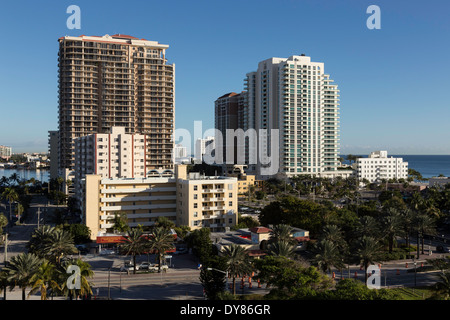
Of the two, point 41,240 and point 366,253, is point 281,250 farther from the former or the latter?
point 41,240

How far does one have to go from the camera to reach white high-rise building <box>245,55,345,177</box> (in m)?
167

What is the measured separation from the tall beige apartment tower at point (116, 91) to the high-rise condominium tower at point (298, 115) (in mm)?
44021

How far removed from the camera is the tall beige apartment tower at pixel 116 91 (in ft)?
464

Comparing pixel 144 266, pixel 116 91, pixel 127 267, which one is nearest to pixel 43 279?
pixel 127 267

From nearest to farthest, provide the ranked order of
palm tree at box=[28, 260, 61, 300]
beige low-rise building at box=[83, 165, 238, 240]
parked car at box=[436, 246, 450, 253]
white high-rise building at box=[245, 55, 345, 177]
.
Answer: palm tree at box=[28, 260, 61, 300]
parked car at box=[436, 246, 450, 253]
beige low-rise building at box=[83, 165, 238, 240]
white high-rise building at box=[245, 55, 345, 177]

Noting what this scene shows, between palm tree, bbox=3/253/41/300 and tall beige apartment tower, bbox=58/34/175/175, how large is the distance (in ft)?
349

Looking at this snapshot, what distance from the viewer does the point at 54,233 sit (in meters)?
49.9

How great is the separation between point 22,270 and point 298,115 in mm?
143728

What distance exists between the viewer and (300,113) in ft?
552

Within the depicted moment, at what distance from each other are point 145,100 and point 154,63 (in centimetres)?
1483

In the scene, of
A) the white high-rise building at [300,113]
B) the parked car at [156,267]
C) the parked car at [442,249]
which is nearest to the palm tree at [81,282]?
the parked car at [156,267]

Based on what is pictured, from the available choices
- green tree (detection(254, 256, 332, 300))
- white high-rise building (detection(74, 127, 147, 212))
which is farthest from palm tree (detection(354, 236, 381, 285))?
white high-rise building (detection(74, 127, 147, 212))

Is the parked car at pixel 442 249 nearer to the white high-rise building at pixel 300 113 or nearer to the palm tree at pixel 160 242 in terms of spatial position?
the palm tree at pixel 160 242

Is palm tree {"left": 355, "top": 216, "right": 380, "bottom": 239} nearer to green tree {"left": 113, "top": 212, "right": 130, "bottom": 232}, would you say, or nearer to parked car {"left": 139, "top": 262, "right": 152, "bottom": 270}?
parked car {"left": 139, "top": 262, "right": 152, "bottom": 270}
